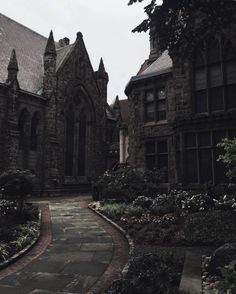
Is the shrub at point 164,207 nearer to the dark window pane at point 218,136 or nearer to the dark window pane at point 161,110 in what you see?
the dark window pane at point 218,136

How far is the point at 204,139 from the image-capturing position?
15.4m

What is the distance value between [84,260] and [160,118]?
41.8 ft

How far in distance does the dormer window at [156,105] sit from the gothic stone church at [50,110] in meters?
10.8

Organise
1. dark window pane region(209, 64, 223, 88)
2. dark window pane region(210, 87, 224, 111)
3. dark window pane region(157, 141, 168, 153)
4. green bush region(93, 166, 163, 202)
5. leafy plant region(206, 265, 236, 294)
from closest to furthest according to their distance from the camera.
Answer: leafy plant region(206, 265, 236, 294)
dark window pane region(210, 87, 224, 111)
dark window pane region(209, 64, 223, 88)
green bush region(93, 166, 163, 202)
dark window pane region(157, 141, 168, 153)

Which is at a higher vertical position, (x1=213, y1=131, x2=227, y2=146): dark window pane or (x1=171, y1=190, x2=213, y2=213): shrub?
(x1=213, y1=131, x2=227, y2=146): dark window pane

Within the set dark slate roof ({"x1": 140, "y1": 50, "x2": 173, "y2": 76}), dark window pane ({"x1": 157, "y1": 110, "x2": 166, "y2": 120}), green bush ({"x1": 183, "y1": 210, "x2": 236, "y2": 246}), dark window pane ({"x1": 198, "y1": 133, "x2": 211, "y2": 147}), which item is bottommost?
green bush ({"x1": 183, "y1": 210, "x2": 236, "y2": 246})

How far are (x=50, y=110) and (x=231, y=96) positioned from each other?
17443mm

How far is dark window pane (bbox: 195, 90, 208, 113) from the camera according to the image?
1627 centimetres

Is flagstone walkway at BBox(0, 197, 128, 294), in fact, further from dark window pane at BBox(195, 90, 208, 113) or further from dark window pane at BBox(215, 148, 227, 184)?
dark window pane at BBox(195, 90, 208, 113)

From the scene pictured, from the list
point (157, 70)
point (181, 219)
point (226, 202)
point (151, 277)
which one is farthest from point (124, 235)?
point (157, 70)

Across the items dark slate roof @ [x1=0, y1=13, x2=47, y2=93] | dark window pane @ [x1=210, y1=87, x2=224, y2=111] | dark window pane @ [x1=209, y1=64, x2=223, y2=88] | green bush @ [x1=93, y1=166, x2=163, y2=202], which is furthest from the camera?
dark slate roof @ [x1=0, y1=13, x2=47, y2=93]

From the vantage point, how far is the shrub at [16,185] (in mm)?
14148

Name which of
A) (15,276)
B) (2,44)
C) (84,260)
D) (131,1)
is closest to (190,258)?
(84,260)

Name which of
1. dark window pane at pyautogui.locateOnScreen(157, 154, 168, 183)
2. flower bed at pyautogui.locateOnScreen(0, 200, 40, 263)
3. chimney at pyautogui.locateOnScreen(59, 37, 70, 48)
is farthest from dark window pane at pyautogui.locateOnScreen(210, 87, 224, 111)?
chimney at pyautogui.locateOnScreen(59, 37, 70, 48)
